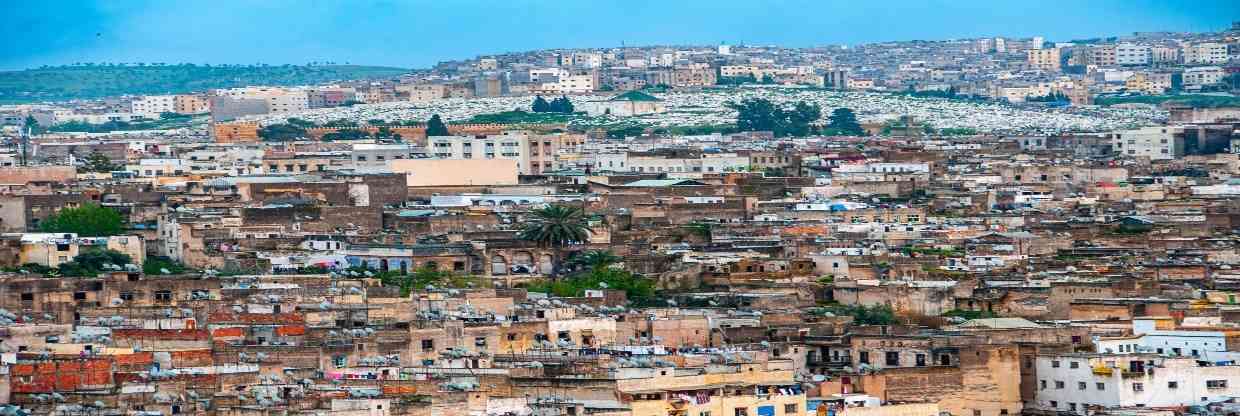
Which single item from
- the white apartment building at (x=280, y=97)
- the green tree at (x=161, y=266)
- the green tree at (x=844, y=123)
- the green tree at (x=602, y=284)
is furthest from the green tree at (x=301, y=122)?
the green tree at (x=602, y=284)

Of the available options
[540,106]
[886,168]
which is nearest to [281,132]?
[540,106]

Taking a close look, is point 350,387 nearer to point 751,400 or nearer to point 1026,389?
point 751,400

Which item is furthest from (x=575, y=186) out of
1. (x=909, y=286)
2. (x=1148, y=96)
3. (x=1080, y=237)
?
(x=1148, y=96)

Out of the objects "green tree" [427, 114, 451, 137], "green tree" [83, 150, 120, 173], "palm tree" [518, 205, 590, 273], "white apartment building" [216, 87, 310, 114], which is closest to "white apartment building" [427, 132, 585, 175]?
"green tree" [83, 150, 120, 173]

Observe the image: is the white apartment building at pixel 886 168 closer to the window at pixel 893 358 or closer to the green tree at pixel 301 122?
the window at pixel 893 358

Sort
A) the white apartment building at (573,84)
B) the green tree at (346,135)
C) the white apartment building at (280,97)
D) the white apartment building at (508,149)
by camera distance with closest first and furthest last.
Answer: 1. the white apartment building at (508,149)
2. the green tree at (346,135)
3. the white apartment building at (280,97)
4. the white apartment building at (573,84)
